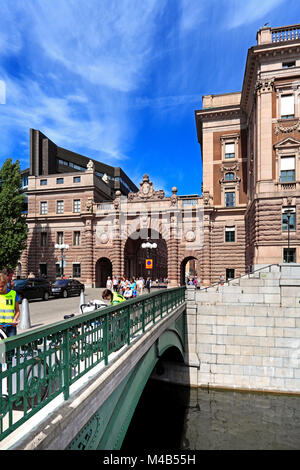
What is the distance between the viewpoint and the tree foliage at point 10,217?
30.5 metres

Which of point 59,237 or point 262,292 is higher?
point 59,237

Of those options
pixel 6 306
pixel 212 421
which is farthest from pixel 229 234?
pixel 6 306

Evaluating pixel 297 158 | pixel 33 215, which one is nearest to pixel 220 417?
pixel 297 158

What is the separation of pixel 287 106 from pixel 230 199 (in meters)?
11.4

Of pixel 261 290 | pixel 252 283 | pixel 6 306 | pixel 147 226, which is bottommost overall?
pixel 261 290

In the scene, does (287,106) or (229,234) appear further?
(229,234)

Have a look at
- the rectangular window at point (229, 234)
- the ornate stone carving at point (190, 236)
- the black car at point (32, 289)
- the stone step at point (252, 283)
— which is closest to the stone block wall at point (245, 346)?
the stone step at point (252, 283)

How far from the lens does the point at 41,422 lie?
2.96 m

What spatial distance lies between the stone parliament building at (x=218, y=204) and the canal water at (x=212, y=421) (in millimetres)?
11277

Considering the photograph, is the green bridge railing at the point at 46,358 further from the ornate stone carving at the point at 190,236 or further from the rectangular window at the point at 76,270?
the rectangular window at the point at 76,270

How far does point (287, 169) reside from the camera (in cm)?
2411

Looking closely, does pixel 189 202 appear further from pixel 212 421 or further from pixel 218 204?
pixel 212 421

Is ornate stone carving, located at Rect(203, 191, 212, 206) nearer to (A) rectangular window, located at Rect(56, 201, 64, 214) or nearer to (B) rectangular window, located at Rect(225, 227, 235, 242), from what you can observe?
(B) rectangular window, located at Rect(225, 227, 235, 242)
